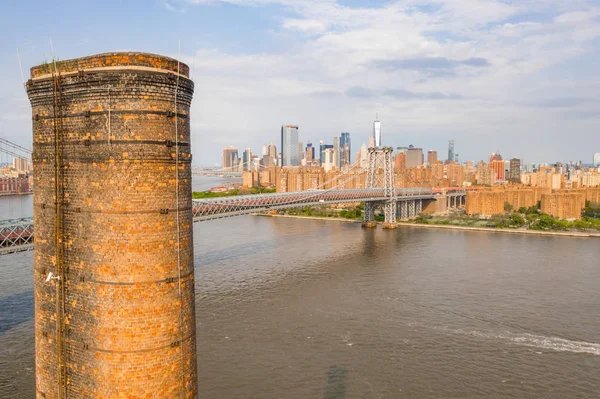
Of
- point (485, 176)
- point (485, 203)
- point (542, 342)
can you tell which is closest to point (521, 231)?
point (485, 203)

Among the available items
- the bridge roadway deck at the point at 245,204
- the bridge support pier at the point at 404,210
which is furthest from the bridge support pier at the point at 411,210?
the bridge roadway deck at the point at 245,204

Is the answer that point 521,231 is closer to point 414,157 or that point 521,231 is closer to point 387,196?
point 387,196

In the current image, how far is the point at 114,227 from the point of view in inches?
167

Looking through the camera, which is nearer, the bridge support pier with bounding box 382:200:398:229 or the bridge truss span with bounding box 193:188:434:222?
the bridge truss span with bounding box 193:188:434:222

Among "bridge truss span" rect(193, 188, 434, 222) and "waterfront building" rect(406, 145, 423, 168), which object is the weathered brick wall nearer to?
"bridge truss span" rect(193, 188, 434, 222)

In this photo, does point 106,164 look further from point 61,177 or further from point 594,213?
point 594,213

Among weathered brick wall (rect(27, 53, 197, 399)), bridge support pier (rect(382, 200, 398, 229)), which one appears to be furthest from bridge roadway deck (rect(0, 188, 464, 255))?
weathered brick wall (rect(27, 53, 197, 399))

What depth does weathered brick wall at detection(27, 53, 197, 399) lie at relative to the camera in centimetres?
424

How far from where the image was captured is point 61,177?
442 cm

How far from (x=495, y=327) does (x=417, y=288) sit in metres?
5.00

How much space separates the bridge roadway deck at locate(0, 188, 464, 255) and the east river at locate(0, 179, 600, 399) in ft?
8.18

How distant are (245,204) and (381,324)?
1450cm

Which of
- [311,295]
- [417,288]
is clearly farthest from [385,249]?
[311,295]

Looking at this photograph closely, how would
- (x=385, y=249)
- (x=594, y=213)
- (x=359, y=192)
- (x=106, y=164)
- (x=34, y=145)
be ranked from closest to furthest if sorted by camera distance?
(x=106, y=164)
(x=34, y=145)
(x=385, y=249)
(x=359, y=192)
(x=594, y=213)
